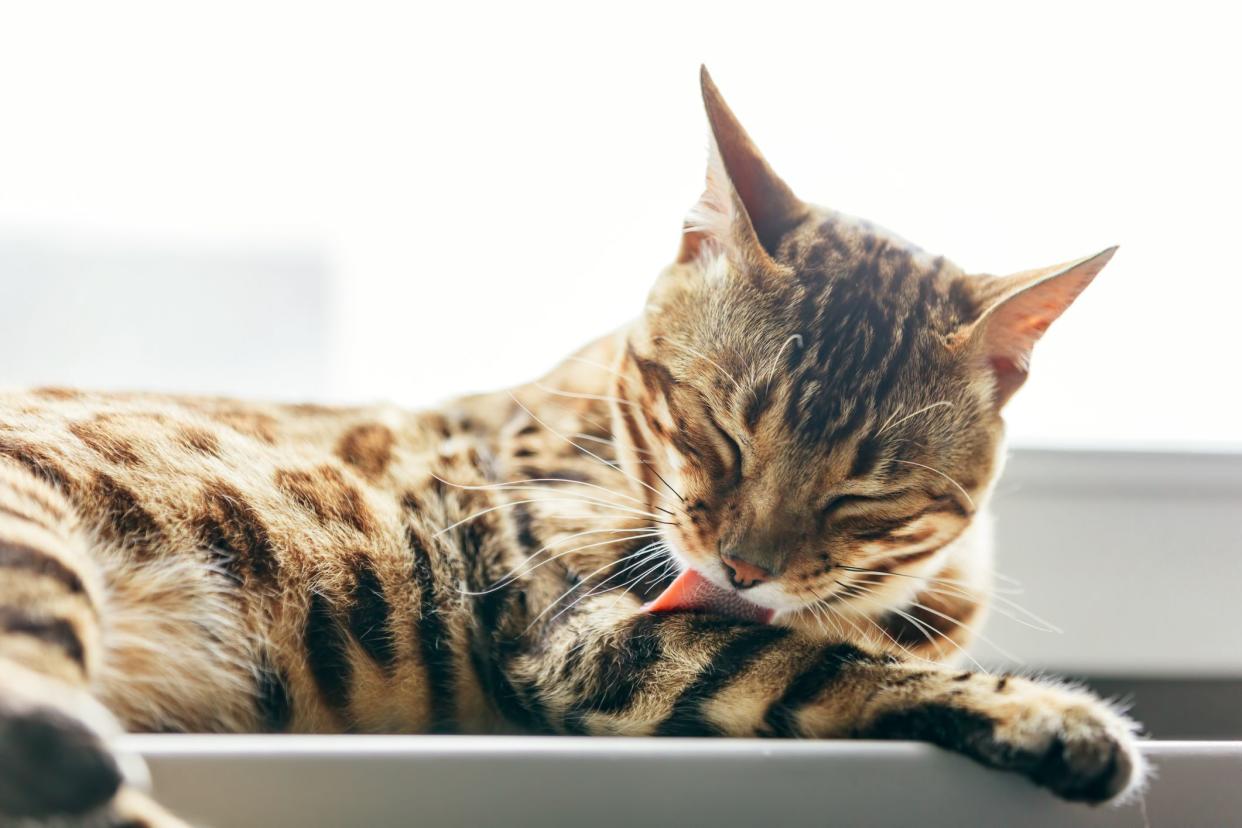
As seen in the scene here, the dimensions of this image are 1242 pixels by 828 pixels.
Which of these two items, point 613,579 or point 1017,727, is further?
point 613,579

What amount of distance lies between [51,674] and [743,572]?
54 cm

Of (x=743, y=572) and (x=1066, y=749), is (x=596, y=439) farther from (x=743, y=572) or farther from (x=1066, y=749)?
(x=1066, y=749)

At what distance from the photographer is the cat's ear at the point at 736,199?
36.1 inches

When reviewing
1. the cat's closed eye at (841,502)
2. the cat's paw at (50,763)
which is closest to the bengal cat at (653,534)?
the cat's closed eye at (841,502)

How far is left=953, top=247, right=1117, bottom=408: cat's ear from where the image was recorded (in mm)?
890

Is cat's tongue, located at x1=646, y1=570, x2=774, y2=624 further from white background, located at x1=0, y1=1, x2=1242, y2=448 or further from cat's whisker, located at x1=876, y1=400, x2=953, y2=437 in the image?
white background, located at x1=0, y1=1, x2=1242, y2=448

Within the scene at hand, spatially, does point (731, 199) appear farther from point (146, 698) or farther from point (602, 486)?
point (146, 698)

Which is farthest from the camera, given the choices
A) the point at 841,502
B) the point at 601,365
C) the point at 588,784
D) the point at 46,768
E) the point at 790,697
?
the point at 601,365

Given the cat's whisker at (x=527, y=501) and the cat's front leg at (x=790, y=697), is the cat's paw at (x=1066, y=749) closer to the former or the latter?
the cat's front leg at (x=790, y=697)

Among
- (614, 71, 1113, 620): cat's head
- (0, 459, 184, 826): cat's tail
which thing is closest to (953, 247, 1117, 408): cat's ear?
(614, 71, 1113, 620): cat's head

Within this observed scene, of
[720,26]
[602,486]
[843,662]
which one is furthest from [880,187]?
[843,662]

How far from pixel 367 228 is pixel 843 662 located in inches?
31.2

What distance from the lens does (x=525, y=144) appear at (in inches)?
46.3

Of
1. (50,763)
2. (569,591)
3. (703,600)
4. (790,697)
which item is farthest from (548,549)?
(50,763)
